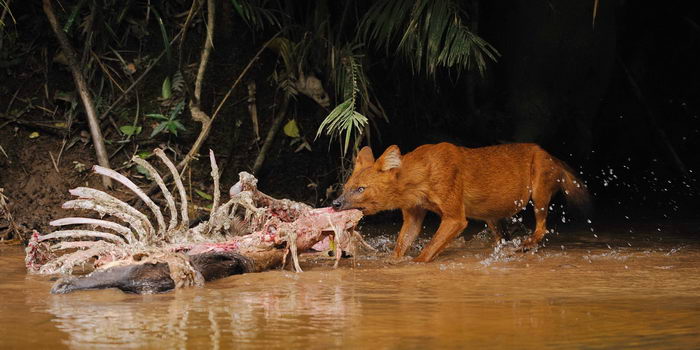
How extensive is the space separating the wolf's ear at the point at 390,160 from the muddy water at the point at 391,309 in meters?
0.75

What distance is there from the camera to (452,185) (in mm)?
7051

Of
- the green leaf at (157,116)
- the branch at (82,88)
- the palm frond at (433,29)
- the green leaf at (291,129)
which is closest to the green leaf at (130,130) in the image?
the green leaf at (157,116)

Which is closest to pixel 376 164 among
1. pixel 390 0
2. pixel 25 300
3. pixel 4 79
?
pixel 390 0

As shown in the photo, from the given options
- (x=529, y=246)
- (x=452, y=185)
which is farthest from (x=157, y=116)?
(x=529, y=246)

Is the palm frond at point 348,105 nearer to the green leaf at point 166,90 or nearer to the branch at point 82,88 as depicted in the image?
the green leaf at point 166,90

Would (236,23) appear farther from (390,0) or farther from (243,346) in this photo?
(243,346)

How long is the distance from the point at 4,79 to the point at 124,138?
119 cm

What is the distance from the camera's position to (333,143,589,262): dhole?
686 cm

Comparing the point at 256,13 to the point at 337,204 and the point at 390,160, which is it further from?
the point at 337,204

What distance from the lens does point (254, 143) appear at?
8.65 m

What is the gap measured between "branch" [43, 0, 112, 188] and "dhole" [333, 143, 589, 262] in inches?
93.4

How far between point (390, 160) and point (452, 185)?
0.55m

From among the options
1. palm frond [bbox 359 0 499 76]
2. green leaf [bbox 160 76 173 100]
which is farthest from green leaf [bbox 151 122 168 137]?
palm frond [bbox 359 0 499 76]

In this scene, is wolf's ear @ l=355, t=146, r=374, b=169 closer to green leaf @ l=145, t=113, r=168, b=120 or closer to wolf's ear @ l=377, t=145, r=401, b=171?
wolf's ear @ l=377, t=145, r=401, b=171
